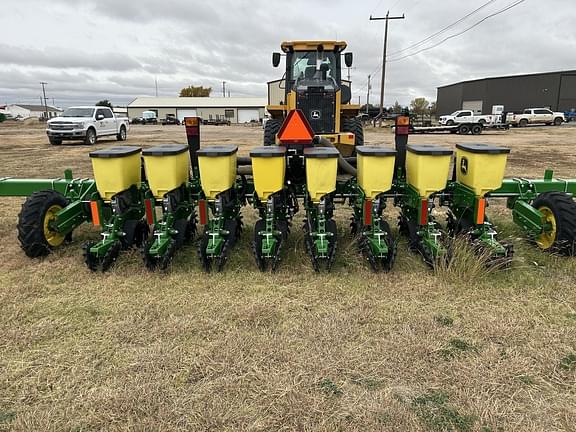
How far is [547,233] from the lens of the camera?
4559 mm

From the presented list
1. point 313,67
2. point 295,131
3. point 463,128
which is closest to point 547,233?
point 295,131

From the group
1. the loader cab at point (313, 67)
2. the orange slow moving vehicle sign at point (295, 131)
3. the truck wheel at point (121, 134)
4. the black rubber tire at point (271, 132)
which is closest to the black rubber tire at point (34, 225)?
the orange slow moving vehicle sign at point (295, 131)

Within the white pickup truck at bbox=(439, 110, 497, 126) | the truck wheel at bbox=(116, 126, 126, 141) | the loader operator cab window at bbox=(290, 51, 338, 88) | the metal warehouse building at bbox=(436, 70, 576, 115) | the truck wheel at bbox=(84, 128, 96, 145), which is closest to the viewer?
the loader operator cab window at bbox=(290, 51, 338, 88)

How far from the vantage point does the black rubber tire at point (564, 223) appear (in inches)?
168

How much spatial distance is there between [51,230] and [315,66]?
6.40 meters

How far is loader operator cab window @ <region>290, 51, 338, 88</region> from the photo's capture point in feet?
29.1

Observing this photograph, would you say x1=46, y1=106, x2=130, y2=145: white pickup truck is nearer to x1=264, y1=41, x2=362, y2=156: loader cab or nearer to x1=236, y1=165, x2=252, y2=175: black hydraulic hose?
x1=264, y1=41, x2=362, y2=156: loader cab

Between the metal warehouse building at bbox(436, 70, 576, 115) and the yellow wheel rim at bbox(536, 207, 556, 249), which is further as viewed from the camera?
the metal warehouse building at bbox(436, 70, 576, 115)

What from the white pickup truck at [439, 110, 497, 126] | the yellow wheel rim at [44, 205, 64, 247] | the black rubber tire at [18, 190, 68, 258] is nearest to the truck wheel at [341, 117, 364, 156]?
the yellow wheel rim at [44, 205, 64, 247]

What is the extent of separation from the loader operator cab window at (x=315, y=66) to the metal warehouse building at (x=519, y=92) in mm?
56759

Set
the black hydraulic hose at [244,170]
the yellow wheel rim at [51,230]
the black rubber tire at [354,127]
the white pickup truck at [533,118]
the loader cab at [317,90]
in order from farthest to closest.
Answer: the white pickup truck at [533,118]
the black rubber tire at [354,127]
the loader cab at [317,90]
the black hydraulic hose at [244,170]
the yellow wheel rim at [51,230]

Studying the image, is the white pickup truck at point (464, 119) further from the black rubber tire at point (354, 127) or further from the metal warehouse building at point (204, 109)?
the metal warehouse building at point (204, 109)

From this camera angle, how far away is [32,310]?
11.2ft

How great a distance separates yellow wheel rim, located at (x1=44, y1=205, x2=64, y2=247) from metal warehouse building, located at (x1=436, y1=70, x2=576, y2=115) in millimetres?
62753
